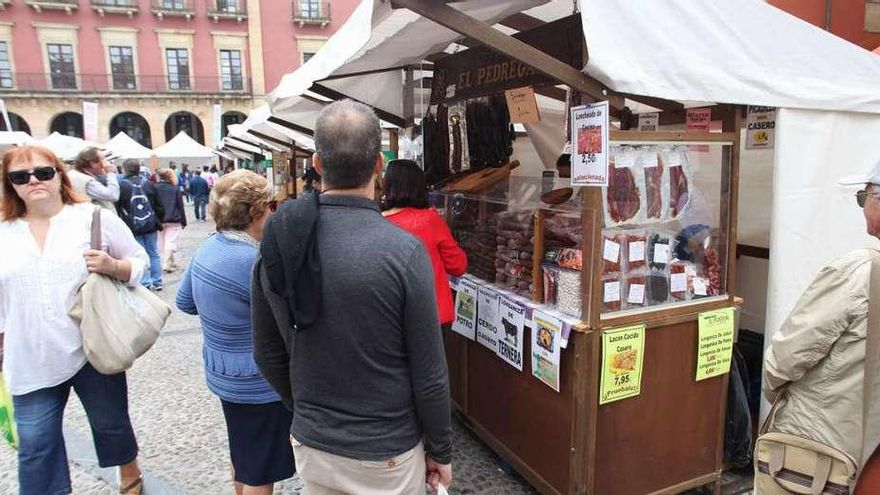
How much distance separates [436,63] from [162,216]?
18.8 feet

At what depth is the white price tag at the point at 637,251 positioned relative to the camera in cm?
243

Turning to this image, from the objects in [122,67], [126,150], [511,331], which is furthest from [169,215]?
[122,67]

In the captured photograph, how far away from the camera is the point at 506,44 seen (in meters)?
2.05

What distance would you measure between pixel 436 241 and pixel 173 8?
1342 inches

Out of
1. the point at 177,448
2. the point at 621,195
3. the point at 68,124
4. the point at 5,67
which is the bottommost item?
the point at 177,448

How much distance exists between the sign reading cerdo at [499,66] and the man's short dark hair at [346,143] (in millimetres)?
1147

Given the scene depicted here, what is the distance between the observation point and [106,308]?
7.41ft

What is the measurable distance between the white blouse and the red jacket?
1379 mm

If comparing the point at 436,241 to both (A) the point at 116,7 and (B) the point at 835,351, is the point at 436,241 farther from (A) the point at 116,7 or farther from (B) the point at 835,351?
(A) the point at 116,7

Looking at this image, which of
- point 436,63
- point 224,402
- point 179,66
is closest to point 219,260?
point 224,402

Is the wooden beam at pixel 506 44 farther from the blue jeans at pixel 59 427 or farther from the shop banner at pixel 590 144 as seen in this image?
the blue jeans at pixel 59 427

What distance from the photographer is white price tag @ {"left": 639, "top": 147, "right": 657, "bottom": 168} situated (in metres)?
2.41

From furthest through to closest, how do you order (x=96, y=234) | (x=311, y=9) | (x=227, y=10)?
(x=311, y=9) < (x=227, y=10) < (x=96, y=234)

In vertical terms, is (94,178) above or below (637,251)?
above
